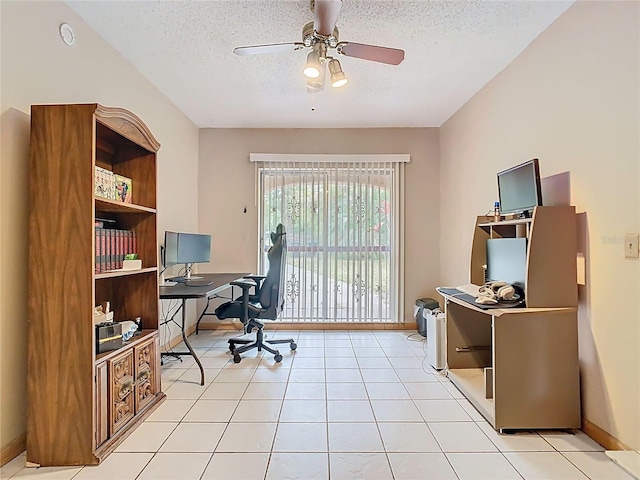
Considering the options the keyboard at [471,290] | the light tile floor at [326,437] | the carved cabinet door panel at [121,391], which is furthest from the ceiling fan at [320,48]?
the light tile floor at [326,437]

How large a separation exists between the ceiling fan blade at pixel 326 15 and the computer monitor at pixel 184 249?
2172 millimetres

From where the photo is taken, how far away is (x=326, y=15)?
1911 millimetres

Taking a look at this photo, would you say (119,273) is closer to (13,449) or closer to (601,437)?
(13,449)

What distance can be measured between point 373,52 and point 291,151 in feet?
7.93

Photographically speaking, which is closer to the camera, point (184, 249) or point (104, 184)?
point (104, 184)

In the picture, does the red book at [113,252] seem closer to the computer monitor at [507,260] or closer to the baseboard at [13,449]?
the baseboard at [13,449]

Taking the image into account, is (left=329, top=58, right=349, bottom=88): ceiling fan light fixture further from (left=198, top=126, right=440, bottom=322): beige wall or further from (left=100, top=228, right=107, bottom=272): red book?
(left=198, top=126, right=440, bottom=322): beige wall

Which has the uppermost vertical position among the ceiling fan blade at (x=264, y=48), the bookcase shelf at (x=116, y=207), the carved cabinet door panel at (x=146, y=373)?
the ceiling fan blade at (x=264, y=48)

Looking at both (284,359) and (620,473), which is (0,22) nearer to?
(284,359)

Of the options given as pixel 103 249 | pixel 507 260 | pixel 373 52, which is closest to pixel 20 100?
pixel 103 249

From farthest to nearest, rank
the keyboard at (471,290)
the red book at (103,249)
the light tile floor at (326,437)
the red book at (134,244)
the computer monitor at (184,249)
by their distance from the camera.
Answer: the computer monitor at (184,249), the keyboard at (471,290), the red book at (134,244), the red book at (103,249), the light tile floor at (326,437)

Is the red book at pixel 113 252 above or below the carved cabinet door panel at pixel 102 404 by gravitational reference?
above

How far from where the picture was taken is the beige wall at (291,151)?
176 inches

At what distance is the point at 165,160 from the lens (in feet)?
11.5
